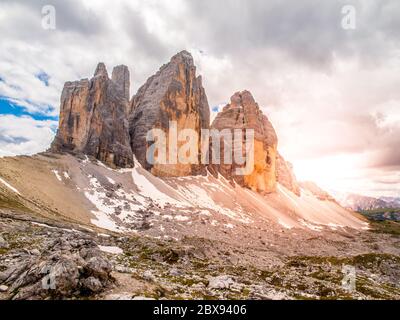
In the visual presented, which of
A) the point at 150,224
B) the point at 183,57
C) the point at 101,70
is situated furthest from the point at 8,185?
the point at 183,57

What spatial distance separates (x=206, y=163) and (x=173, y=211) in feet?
286

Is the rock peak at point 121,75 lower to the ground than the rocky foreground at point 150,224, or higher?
higher

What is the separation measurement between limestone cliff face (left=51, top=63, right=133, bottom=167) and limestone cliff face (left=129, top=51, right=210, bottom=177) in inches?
510

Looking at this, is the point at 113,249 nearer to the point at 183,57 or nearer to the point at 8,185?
the point at 8,185

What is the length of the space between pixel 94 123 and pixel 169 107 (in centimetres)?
4307

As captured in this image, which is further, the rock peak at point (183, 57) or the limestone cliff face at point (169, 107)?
the rock peak at point (183, 57)

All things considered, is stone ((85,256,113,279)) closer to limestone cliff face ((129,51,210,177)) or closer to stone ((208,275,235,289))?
stone ((208,275,235,289))

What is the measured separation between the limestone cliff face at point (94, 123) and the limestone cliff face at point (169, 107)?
13.0m

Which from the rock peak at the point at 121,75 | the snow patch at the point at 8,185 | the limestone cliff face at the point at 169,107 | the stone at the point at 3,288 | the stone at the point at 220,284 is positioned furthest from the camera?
the rock peak at the point at 121,75

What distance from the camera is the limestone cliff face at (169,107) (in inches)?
5743

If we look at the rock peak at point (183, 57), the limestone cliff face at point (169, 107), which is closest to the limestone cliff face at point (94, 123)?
the limestone cliff face at point (169, 107)

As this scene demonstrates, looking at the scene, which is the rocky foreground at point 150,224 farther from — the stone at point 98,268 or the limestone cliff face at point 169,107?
the limestone cliff face at point 169,107
